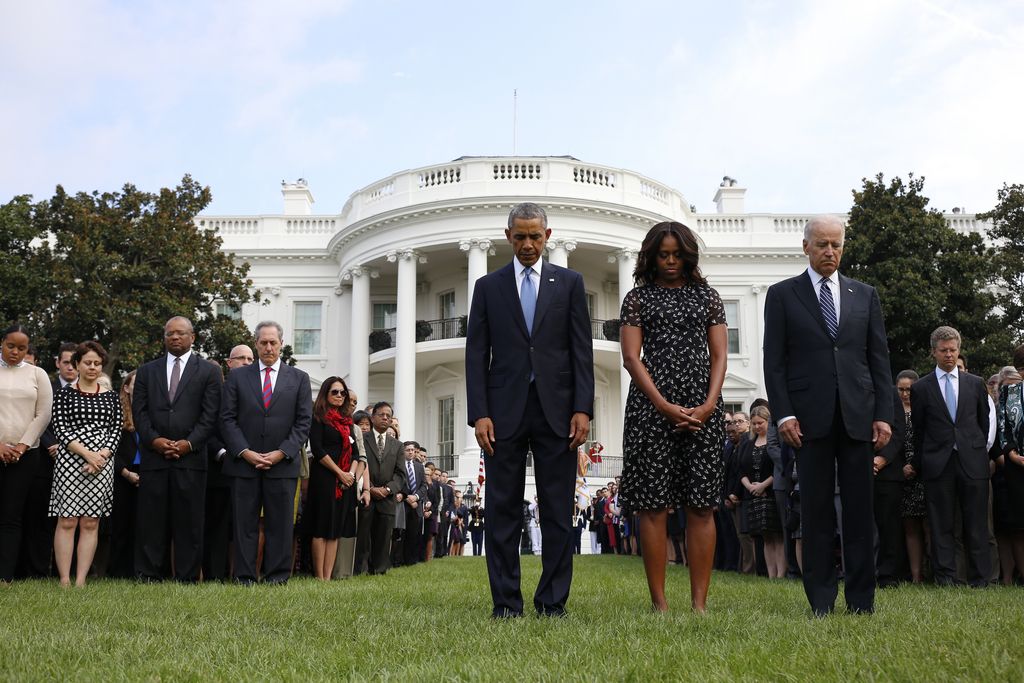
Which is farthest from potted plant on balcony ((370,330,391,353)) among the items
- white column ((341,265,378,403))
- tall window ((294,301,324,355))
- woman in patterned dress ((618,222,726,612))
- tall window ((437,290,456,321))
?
woman in patterned dress ((618,222,726,612))

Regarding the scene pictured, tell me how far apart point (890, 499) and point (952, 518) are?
61 cm

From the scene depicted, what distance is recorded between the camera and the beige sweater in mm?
8078

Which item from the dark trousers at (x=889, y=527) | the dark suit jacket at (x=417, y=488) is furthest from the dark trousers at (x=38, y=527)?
the dark trousers at (x=889, y=527)

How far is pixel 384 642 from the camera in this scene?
13.8ft

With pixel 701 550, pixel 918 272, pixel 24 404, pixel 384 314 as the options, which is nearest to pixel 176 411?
pixel 24 404

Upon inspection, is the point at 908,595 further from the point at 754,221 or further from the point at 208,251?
the point at 754,221

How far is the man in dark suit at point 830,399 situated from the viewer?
5.46m

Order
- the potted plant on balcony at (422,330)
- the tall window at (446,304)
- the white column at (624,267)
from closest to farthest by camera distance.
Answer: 1. the white column at (624,267)
2. the potted plant on balcony at (422,330)
3. the tall window at (446,304)

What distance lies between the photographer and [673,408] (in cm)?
536

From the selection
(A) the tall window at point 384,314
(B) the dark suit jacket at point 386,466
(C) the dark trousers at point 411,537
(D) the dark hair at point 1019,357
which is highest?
(A) the tall window at point 384,314

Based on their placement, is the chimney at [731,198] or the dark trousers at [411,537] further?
the chimney at [731,198]

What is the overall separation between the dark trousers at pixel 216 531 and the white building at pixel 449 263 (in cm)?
2250

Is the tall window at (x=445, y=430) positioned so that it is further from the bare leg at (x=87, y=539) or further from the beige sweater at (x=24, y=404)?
the beige sweater at (x=24, y=404)

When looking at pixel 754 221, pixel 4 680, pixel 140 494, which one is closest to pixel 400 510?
pixel 140 494
